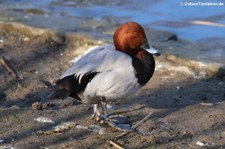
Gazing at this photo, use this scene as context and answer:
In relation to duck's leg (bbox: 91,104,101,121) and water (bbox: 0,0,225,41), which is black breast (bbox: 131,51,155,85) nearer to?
duck's leg (bbox: 91,104,101,121)

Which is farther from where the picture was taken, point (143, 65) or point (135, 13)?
point (135, 13)

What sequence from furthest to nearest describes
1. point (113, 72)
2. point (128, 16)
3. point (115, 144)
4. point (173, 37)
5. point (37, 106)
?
point (128, 16), point (173, 37), point (37, 106), point (113, 72), point (115, 144)

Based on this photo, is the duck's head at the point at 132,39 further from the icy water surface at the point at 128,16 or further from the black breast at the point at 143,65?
the icy water surface at the point at 128,16

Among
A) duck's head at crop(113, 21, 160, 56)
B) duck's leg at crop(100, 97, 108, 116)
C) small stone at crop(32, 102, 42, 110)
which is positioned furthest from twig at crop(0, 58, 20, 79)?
duck's head at crop(113, 21, 160, 56)

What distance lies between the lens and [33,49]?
6.63 m

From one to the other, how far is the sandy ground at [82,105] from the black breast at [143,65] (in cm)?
34

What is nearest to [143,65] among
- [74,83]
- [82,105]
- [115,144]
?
[74,83]

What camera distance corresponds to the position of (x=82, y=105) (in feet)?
17.4

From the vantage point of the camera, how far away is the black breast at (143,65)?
15.5ft

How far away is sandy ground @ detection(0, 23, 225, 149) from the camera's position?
4.51 m

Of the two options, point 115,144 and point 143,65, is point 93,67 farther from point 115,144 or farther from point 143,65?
point 115,144

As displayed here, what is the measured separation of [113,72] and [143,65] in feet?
0.75

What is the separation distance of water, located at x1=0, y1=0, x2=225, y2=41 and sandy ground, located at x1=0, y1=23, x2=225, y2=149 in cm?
66

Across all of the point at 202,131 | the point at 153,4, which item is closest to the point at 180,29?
the point at 153,4
